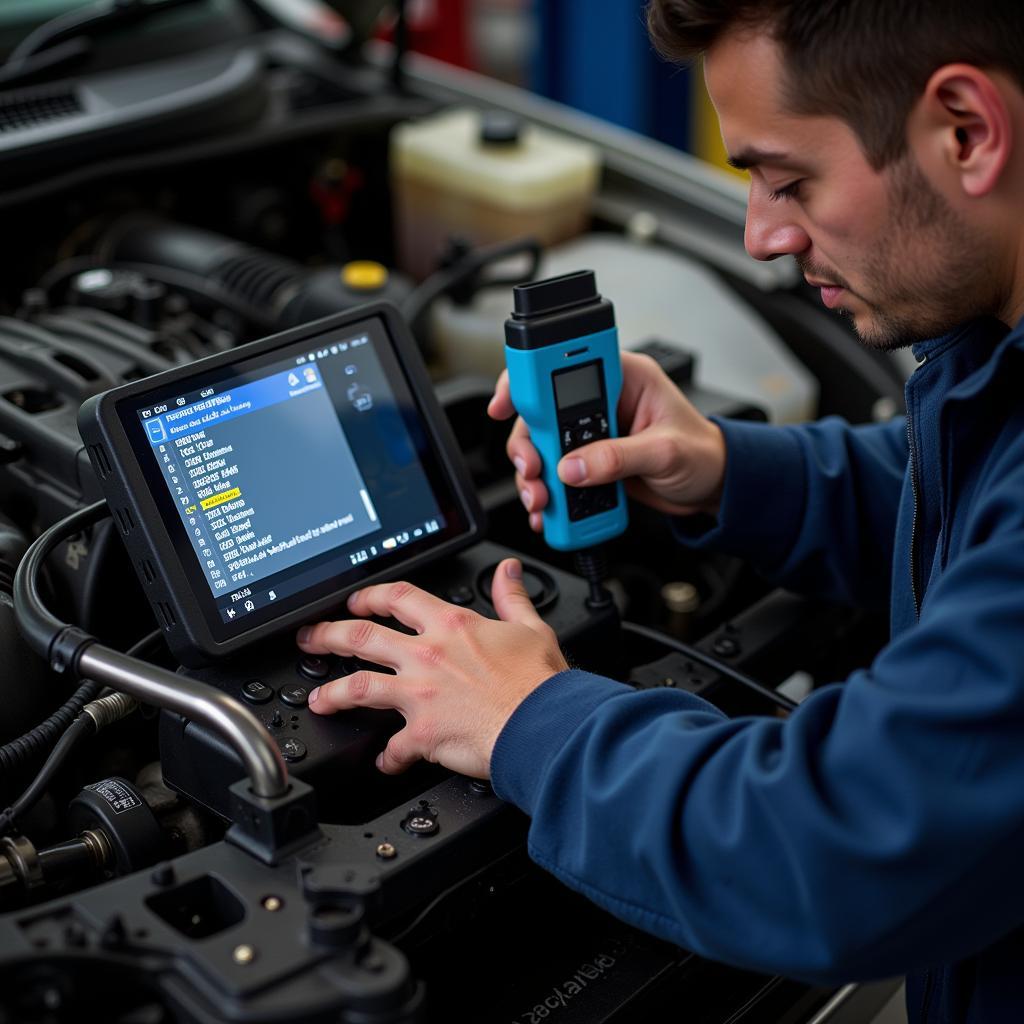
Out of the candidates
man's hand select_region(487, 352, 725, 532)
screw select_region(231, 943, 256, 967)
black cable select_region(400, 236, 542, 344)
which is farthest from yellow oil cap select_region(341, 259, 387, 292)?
screw select_region(231, 943, 256, 967)

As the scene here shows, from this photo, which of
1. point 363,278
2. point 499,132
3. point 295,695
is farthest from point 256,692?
point 499,132

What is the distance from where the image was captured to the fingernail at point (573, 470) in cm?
100

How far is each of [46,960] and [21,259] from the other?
3.43 feet

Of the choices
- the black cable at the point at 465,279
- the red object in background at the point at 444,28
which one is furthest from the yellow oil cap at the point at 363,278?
the red object in background at the point at 444,28

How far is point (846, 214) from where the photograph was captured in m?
0.81

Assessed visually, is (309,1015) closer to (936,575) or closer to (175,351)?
(936,575)

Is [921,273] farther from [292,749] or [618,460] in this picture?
[292,749]

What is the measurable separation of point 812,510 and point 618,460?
21 cm

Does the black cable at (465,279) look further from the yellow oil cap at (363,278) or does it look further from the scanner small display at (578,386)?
the scanner small display at (578,386)

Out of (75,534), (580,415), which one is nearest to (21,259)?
(75,534)

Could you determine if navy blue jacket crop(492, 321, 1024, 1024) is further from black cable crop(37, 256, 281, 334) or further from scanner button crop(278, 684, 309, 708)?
black cable crop(37, 256, 281, 334)

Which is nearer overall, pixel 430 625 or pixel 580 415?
pixel 430 625

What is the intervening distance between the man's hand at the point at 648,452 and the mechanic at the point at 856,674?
13 millimetres

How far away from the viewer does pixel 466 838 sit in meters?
0.80
